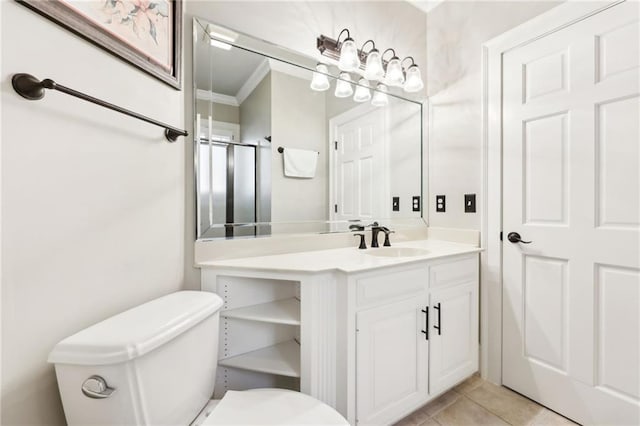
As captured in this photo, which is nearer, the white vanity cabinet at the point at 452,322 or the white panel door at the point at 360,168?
the white vanity cabinet at the point at 452,322

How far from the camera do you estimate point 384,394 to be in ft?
3.97

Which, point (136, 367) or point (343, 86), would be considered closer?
point (136, 367)

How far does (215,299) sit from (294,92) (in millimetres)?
1188

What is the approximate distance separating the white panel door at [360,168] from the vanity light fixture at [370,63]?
226 millimetres

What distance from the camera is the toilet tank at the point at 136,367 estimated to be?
2.10 feet

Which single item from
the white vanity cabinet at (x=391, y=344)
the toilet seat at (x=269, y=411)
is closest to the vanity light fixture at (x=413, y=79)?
the white vanity cabinet at (x=391, y=344)

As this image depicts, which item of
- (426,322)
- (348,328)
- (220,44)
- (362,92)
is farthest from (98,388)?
(362,92)

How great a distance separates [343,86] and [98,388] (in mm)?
1752

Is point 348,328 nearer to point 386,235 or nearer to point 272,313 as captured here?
point 272,313

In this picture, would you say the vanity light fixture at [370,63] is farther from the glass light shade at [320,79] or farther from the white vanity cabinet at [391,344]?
the white vanity cabinet at [391,344]

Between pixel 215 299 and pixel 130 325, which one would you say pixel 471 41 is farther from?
pixel 130 325

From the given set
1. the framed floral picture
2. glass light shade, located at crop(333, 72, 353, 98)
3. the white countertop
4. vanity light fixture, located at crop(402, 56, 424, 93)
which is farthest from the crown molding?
vanity light fixture, located at crop(402, 56, 424, 93)

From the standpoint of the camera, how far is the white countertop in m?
1.13

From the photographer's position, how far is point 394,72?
1.80m
